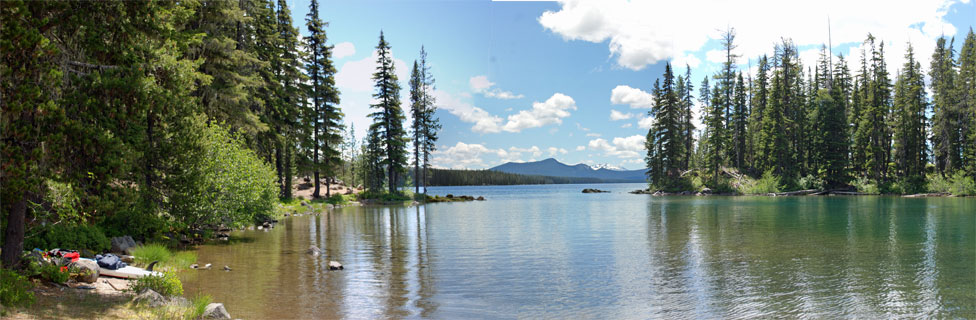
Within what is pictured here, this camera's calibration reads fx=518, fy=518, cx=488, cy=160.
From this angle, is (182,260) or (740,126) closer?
(182,260)

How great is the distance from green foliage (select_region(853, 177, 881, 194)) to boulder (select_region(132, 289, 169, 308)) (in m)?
73.7

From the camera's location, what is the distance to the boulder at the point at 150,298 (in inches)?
366

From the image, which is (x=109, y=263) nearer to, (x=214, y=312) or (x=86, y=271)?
(x=86, y=271)

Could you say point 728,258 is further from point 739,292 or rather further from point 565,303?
point 565,303

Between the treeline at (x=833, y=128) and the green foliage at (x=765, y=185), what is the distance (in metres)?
0.47

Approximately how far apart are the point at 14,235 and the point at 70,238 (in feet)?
13.6

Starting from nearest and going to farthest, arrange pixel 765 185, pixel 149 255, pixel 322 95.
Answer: pixel 149 255, pixel 322 95, pixel 765 185

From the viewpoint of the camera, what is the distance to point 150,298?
9.43 m

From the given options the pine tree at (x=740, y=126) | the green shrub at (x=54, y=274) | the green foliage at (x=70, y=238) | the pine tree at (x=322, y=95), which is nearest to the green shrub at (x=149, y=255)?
the green foliage at (x=70, y=238)

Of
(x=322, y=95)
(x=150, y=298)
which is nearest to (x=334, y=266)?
(x=150, y=298)

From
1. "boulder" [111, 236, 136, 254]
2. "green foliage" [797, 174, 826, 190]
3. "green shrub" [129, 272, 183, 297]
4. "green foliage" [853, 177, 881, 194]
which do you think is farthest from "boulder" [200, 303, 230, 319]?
"green foliage" [797, 174, 826, 190]

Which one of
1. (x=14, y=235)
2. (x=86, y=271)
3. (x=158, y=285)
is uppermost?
(x=14, y=235)

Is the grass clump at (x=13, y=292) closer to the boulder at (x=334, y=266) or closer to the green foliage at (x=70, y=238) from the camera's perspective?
the green foliage at (x=70, y=238)

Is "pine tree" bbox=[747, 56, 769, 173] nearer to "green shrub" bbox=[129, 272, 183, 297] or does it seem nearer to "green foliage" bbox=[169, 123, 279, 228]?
"green foliage" bbox=[169, 123, 279, 228]
